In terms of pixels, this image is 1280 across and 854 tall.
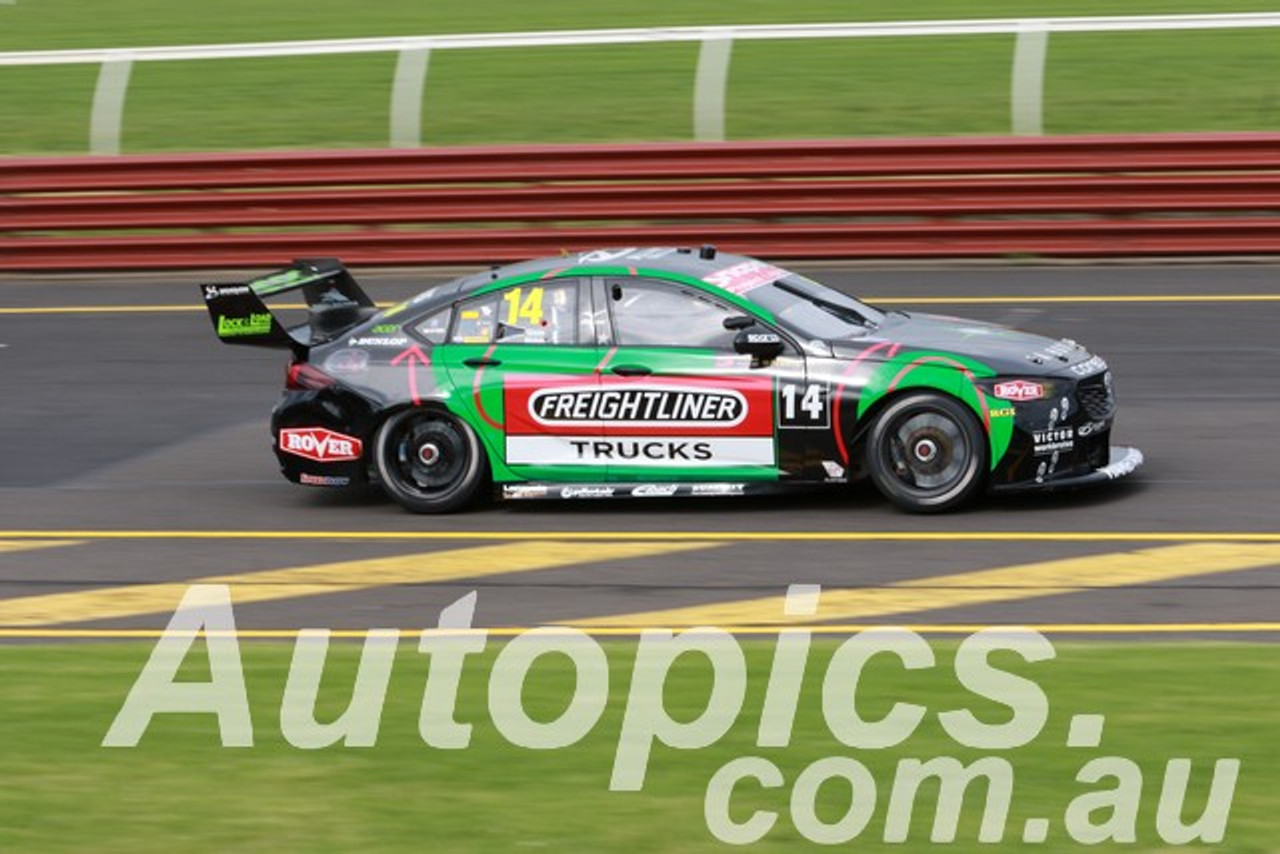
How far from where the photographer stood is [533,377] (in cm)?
1301

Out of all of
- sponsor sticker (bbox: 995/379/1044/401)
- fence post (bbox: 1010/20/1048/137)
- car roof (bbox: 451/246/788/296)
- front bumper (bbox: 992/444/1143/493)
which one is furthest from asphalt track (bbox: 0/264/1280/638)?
fence post (bbox: 1010/20/1048/137)

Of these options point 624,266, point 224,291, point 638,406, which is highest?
point 624,266

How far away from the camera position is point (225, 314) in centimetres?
1351

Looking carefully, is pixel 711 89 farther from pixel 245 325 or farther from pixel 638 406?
pixel 638 406

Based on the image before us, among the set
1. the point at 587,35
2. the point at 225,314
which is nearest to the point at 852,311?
the point at 225,314

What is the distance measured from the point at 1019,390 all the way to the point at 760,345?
4.56 feet

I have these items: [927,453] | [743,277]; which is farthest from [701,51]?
[927,453]

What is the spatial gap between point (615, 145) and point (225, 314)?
7.74 m

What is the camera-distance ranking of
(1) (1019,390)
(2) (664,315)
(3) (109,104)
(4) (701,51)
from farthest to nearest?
(3) (109,104) < (4) (701,51) < (2) (664,315) < (1) (1019,390)

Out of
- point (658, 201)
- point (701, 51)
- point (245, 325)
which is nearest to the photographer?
point (245, 325)

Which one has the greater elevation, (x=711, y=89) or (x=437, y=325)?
(x=711, y=89)

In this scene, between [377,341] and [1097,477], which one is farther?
[377,341]

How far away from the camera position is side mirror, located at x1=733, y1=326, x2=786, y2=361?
→ 1265cm

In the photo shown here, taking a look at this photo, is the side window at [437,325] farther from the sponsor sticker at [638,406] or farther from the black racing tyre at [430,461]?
the sponsor sticker at [638,406]
